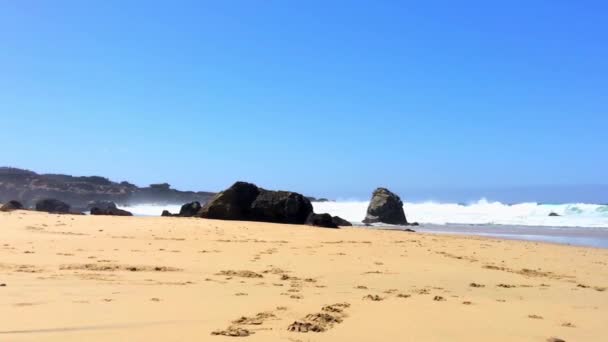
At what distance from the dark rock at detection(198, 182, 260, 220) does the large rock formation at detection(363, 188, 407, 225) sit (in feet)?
39.9

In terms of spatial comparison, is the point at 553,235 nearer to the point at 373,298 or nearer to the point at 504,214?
the point at 373,298

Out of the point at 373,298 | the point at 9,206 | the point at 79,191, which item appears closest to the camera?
the point at 373,298

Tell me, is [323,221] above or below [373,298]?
above

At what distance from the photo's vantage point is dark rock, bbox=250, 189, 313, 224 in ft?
63.0

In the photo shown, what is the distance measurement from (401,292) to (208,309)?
2.41m

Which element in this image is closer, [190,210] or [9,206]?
[9,206]

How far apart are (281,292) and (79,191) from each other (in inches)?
2627

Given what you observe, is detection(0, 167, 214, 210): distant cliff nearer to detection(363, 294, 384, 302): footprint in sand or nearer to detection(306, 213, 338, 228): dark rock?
detection(306, 213, 338, 228): dark rock

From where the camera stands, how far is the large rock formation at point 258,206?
63.1ft

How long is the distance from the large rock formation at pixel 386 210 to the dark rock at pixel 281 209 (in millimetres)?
11693

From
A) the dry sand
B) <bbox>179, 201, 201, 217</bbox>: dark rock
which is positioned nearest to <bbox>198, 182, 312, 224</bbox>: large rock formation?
<bbox>179, 201, 201, 217</bbox>: dark rock

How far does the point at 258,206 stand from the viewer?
19.5 meters

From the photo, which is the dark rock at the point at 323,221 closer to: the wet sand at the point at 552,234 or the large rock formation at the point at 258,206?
the large rock formation at the point at 258,206

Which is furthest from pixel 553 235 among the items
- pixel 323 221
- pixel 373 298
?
pixel 373 298
